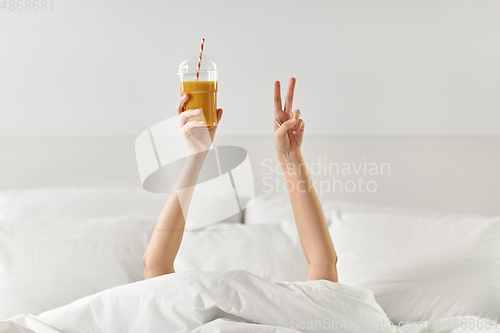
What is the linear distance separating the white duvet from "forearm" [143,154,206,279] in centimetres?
17

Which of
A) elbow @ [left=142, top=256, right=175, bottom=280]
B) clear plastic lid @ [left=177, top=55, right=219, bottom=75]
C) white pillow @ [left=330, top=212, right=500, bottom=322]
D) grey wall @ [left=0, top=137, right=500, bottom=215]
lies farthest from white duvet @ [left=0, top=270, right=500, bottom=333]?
grey wall @ [left=0, top=137, right=500, bottom=215]

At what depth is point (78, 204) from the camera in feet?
5.45

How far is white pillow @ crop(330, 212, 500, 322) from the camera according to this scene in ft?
4.48

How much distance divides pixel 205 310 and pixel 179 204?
12.7 inches

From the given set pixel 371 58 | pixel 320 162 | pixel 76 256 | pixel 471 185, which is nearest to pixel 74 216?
pixel 76 256

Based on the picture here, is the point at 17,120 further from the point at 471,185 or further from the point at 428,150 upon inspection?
the point at 471,185

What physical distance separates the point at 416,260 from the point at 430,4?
1083 mm

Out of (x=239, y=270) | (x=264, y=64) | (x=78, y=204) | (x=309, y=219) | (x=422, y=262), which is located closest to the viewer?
(x=239, y=270)

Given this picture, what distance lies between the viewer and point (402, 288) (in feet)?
4.58

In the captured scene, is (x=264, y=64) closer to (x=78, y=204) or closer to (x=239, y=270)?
(x=78, y=204)

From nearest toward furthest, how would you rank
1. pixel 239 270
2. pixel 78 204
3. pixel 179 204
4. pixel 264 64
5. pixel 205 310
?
pixel 205 310
pixel 239 270
pixel 179 204
pixel 78 204
pixel 264 64

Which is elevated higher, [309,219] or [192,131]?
[192,131]

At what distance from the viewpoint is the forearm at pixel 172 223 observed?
1.19 metres

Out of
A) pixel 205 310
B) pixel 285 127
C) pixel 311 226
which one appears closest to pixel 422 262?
pixel 311 226
